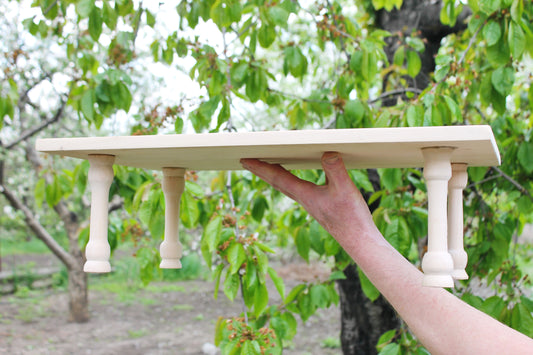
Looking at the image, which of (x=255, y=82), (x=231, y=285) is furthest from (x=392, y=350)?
(x=255, y=82)

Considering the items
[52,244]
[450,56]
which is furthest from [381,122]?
[52,244]

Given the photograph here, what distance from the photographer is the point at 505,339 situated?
3.10 feet

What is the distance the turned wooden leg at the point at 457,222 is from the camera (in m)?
1.30

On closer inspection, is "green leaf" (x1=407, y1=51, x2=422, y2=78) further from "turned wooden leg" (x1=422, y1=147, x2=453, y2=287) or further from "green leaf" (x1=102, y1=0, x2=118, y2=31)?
"turned wooden leg" (x1=422, y1=147, x2=453, y2=287)

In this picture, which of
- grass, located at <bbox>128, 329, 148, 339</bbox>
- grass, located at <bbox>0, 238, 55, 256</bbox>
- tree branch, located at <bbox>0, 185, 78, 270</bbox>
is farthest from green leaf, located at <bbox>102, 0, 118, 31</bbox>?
grass, located at <bbox>0, 238, 55, 256</bbox>

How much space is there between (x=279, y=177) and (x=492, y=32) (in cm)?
119

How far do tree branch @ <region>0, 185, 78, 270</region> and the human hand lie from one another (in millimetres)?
4918

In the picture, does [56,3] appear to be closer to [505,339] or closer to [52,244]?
[505,339]

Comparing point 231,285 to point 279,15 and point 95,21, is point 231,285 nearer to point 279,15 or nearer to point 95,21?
point 279,15

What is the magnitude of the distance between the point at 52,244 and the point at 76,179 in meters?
4.09

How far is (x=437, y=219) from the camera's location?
108 cm

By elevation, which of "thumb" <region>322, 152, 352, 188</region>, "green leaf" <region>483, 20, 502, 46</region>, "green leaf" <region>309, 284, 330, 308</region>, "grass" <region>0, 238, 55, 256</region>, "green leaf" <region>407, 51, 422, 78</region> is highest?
"green leaf" <region>407, 51, 422, 78</region>

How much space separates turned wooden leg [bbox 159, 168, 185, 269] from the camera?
162 centimetres

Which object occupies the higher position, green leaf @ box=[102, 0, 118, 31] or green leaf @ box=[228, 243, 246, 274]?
green leaf @ box=[102, 0, 118, 31]
